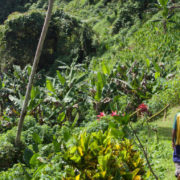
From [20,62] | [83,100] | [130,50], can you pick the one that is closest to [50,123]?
[83,100]

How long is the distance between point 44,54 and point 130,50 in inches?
239

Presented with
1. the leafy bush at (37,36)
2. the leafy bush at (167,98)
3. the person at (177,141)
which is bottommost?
the leafy bush at (167,98)

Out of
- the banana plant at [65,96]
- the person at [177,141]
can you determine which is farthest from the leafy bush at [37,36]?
the person at [177,141]

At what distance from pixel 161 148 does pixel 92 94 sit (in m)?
3.14

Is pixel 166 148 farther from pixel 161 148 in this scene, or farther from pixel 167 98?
pixel 167 98

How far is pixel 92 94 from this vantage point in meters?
6.77

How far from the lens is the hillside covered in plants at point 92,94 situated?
2.86 m

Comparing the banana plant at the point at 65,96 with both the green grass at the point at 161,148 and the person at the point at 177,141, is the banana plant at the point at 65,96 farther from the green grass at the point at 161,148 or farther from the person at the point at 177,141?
the person at the point at 177,141

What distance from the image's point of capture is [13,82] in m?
8.42

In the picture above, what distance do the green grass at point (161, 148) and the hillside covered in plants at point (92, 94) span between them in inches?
1.0

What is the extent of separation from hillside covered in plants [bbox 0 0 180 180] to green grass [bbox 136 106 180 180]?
24mm

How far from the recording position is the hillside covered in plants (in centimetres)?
286

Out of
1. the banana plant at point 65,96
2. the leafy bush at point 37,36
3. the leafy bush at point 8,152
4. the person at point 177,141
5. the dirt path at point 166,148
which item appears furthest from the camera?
the leafy bush at point 37,36

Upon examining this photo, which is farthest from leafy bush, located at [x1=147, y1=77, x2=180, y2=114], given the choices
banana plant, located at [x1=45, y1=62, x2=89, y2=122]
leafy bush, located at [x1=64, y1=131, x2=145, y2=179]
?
leafy bush, located at [x1=64, y1=131, x2=145, y2=179]
